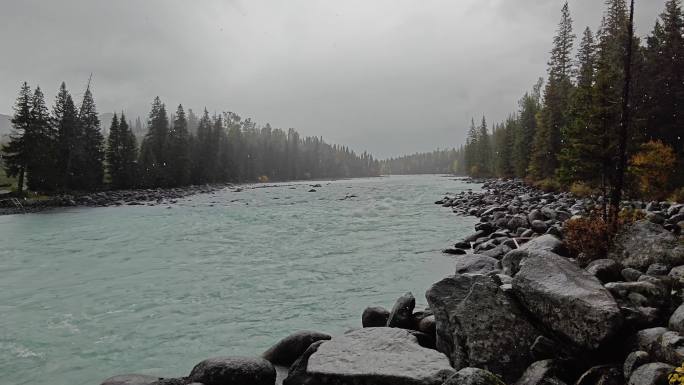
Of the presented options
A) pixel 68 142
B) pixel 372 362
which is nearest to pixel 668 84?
pixel 372 362

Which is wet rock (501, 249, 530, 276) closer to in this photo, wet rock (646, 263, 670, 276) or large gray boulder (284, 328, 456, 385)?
wet rock (646, 263, 670, 276)

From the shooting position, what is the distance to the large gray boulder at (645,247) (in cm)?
792

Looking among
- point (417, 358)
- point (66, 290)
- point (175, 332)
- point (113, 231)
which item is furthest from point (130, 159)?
point (417, 358)

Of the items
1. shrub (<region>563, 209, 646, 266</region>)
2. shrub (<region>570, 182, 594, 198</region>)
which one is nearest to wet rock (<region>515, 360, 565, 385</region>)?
shrub (<region>563, 209, 646, 266</region>)

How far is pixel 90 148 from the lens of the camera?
196ft

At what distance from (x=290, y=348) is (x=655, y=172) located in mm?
26444

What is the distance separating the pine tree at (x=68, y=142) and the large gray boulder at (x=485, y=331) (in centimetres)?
5989

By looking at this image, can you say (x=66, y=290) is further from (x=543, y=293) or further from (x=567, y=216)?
(x=567, y=216)

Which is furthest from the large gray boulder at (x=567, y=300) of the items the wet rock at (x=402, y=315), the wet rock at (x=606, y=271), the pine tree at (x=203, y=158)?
the pine tree at (x=203, y=158)

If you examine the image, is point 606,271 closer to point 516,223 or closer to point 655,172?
point 516,223

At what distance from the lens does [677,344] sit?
4.22m

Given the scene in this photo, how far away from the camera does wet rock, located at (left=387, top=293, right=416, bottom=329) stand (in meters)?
7.02

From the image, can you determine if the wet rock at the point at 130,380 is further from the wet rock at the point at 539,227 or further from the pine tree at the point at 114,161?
the pine tree at the point at 114,161

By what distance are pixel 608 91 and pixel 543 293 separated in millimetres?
17632
